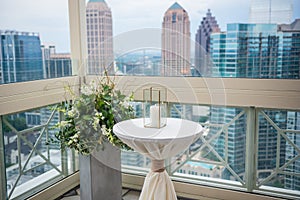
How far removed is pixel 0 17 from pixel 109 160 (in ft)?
4.30

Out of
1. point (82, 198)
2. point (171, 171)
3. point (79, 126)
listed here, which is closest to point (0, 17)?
point (79, 126)

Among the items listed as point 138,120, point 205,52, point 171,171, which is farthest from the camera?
point 171,171

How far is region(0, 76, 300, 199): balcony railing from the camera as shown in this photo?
2326mm

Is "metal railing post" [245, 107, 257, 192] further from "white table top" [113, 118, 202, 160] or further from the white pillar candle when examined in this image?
the white pillar candle

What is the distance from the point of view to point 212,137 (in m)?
2.34

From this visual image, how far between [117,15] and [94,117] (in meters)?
1.11

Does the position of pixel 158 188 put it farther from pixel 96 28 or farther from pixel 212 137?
pixel 96 28

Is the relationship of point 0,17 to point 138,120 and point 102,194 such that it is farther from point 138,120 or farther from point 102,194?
point 102,194

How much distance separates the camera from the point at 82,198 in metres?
2.50

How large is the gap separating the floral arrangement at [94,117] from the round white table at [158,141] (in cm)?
14

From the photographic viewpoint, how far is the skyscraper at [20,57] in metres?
2.31

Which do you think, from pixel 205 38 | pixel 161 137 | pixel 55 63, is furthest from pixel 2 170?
pixel 205 38

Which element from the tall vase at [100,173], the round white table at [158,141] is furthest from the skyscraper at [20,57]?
the round white table at [158,141]

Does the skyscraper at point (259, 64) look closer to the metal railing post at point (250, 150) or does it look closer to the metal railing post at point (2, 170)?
the metal railing post at point (250, 150)
